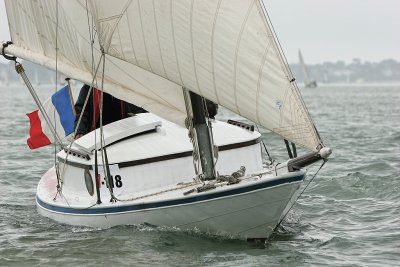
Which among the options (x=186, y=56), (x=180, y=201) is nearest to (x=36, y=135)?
(x=180, y=201)

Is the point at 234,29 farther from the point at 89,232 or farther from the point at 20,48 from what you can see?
the point at 20,48

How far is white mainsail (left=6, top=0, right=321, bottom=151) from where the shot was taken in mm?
10297

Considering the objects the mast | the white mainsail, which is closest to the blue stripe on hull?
the mast

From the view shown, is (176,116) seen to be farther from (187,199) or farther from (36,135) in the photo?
(36,135)

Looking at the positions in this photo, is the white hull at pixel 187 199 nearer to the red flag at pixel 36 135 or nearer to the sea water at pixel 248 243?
the sea water at pixel 248 243

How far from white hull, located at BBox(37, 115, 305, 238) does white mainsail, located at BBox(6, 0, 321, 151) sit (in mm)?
1046

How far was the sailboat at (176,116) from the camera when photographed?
10398 millimetres

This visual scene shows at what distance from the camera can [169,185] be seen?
13125mm

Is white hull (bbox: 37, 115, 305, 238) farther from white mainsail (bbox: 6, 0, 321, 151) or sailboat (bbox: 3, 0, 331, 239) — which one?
white mainsail (bbox: 6, 0, 321, 151)

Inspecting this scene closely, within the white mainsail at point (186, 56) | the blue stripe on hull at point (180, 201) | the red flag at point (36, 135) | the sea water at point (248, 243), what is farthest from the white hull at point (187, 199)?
the red flag at point (36, 135)

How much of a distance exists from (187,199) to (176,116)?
119 centimetres

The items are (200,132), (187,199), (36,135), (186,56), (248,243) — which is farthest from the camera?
(36,135)

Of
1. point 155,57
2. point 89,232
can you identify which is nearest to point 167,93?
point 155,57

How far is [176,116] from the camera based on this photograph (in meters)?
12.5
